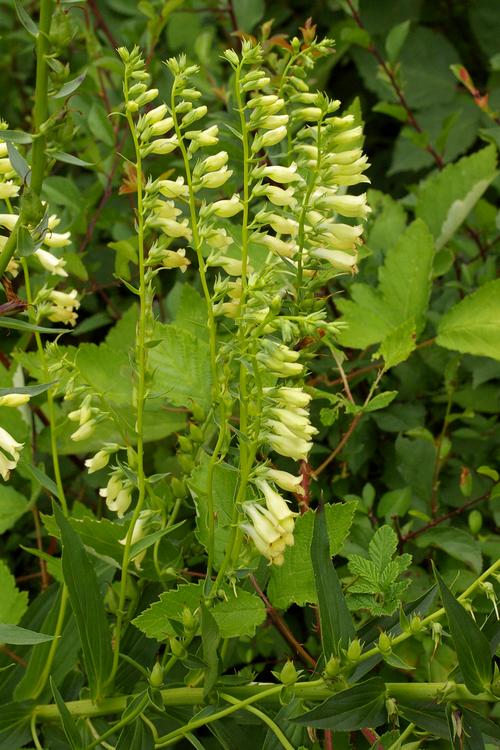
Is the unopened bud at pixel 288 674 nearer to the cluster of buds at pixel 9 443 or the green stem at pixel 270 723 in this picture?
the green stem at pixel 270 723

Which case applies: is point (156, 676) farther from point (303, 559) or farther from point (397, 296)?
point (397, 296)

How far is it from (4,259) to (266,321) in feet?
0.80

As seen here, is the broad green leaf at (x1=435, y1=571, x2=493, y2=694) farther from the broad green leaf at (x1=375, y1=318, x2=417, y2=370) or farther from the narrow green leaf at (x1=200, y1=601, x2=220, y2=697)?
the broad green leaf at (x1=375, y1=318, x2=417, y2=370)

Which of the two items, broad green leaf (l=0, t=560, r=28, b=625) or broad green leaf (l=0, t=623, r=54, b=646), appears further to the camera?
broad green leaf (l=0, t=560, r=28, b=625)

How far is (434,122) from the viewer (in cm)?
199

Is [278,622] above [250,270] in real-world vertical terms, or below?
below

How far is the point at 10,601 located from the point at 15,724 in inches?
6.1

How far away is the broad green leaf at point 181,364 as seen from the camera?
112 centimetres

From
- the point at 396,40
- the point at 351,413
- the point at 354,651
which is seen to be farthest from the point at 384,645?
the point at 396,40

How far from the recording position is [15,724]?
958 millimetres

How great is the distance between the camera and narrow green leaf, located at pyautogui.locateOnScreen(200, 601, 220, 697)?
2.67ft

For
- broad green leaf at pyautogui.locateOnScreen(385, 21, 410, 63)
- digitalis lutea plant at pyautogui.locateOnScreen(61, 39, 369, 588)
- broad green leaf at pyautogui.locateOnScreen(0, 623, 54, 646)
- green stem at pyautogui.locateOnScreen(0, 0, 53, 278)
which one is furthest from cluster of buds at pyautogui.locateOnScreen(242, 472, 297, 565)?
broad green leaf at pyautogui.locateOnScreen(385, 21, 410, 63)

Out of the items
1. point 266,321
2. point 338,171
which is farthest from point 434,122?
point 266,321

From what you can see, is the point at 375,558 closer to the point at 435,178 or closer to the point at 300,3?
the point at 435,178
